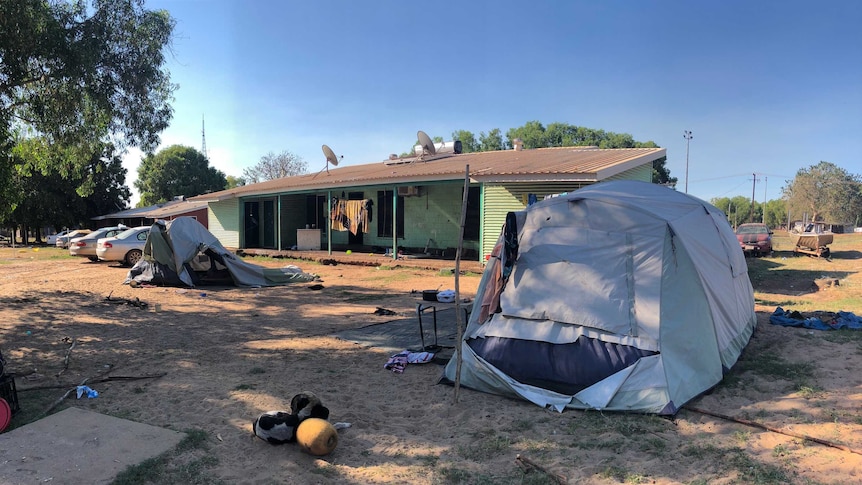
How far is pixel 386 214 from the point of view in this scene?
19.3 m

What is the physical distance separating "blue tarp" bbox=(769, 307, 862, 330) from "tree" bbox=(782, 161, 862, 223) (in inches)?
2229

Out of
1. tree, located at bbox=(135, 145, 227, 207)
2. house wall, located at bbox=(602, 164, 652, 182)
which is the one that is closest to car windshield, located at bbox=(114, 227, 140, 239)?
house wall, located at bbox=(602, 164, 652, 182)

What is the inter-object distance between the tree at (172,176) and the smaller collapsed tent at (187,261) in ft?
106

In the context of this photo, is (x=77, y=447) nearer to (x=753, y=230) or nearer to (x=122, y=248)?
(x=122, y=248)

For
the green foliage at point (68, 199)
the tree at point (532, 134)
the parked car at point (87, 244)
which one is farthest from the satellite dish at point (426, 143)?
the tree at point (532, 134)

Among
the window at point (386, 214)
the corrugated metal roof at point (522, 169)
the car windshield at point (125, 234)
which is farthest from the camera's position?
the window at point (386, 214)

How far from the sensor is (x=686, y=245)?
4527 mm

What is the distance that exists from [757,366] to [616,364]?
6.50 ft

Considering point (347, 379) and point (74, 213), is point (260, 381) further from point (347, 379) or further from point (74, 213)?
point (74, 213)

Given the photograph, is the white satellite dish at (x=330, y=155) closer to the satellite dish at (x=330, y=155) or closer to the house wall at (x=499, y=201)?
the satellite dish at (x=330, y=155)

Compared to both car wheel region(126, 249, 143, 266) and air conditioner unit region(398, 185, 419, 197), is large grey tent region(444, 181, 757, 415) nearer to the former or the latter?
air conditioner unit region(398, 185, 419, 197)

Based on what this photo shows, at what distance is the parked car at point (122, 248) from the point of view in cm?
1627

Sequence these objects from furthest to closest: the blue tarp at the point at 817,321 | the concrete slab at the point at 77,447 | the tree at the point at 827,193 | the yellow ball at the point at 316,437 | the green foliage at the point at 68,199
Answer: the tree at the point at 827,193 → the green foliage at the point at 68,199 → the blue tarp at the point at 817,321 → the yellow ball at the point at 316,437 → the concrete slab at the point at 77,447

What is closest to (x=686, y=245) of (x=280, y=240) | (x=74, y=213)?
(x=280, y=240)
